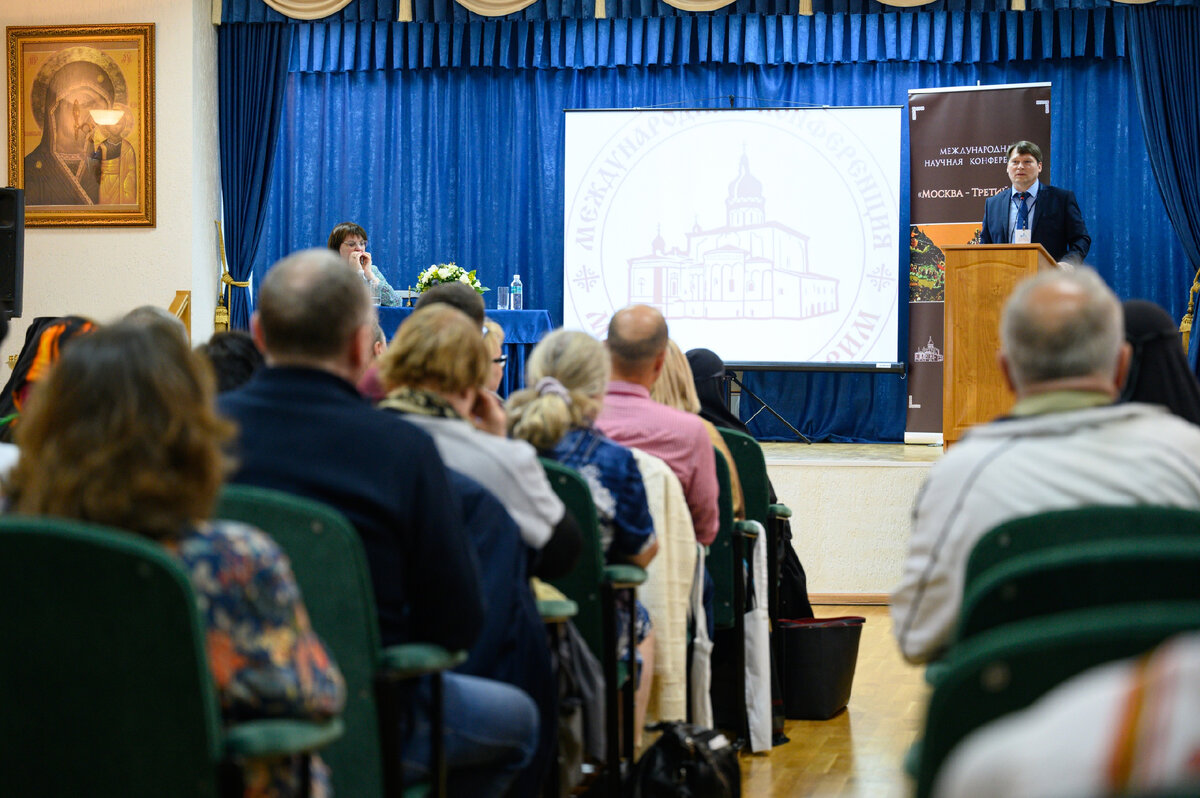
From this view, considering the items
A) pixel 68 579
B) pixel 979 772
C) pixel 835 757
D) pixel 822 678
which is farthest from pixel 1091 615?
pixel 822 678

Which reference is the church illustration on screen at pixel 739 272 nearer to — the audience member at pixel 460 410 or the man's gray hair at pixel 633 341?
the man's gray hair at pixel 633 341

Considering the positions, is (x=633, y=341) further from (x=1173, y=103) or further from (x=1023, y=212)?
(x=1173, y=103)

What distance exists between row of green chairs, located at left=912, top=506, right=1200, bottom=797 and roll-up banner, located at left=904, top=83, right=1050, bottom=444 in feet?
22.1

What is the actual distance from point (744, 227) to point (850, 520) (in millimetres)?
3016

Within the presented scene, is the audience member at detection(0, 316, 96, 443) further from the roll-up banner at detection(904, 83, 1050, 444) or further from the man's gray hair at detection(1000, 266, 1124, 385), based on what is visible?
the roll-up banner at detection(904, 83, 1050, 444)

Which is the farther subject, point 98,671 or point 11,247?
point 11,247

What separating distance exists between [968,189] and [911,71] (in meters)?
1.21

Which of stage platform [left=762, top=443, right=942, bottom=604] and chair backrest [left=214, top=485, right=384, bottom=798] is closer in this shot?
chair backrest [left=214, top=485, right=384, bottom=798]

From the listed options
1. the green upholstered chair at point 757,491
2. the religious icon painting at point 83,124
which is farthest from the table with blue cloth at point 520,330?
the green upholstered chair at point 757,491

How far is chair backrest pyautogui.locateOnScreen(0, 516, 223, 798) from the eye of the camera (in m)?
1.27

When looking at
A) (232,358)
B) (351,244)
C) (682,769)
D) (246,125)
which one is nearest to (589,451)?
(682,769)

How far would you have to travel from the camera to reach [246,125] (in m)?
8.97

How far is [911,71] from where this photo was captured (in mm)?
8938

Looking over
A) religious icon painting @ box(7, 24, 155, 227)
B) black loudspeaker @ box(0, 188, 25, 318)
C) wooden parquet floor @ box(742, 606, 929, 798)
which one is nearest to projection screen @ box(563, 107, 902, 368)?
religious icon painting @ box(7, 24, 155, 227)
